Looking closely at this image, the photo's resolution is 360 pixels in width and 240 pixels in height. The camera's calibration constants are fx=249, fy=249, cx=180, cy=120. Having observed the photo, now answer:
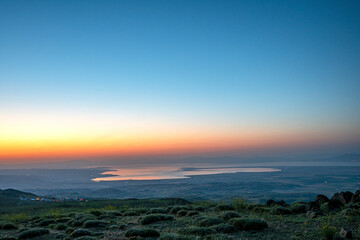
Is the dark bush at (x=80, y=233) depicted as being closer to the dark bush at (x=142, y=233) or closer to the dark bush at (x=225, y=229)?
the dark bush at (x=142, y=233)

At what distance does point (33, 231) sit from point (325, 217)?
45.2 feet

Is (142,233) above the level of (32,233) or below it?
above

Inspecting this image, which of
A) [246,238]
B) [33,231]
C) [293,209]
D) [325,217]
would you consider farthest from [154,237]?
[293,209]

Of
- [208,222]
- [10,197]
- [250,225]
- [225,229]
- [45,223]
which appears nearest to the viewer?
[225,229]

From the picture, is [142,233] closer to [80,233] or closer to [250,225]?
[80,233]

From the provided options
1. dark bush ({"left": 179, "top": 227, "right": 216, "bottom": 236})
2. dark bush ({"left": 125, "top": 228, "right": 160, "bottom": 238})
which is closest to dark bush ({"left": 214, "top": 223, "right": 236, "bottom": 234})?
dark bush ({"left": 179, "top": 227, "right": 216, "bottom": 236})

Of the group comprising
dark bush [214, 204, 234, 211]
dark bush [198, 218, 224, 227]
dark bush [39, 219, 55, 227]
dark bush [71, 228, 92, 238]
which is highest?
dark bush [198, 218, 224, 227]

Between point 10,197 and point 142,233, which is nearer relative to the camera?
point 142,233

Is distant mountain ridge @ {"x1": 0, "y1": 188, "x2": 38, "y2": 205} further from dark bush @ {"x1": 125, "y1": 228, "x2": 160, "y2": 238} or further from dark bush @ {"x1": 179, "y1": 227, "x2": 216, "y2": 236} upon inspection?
dark bush @ {"x1": 179, "y1": 227, "x2": 216, "y2": 236}

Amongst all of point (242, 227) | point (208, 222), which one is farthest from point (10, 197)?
point (242, 227)

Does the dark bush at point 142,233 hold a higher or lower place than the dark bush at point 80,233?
higher

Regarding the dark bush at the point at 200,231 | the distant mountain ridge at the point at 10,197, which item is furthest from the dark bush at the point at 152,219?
the distant mountain ridge at the point at 10,197

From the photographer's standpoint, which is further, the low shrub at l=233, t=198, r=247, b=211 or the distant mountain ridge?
the distant mountain ridge

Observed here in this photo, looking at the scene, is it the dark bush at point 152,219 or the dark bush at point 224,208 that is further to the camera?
the dark bush at point 224,208
